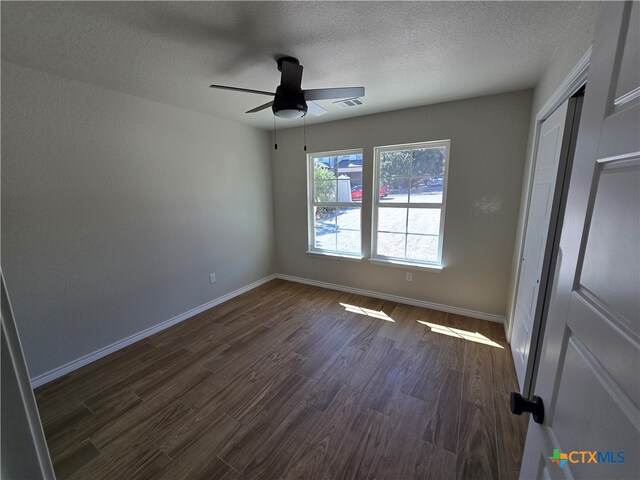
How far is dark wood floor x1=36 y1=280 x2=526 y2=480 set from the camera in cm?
145

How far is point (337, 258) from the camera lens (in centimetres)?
384

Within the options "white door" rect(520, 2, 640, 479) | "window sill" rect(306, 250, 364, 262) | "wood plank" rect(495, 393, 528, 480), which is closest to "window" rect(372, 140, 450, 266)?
"window sill" rect(306, 250, 364, 262)

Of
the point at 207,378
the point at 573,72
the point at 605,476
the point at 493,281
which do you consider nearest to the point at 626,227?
the point at 605,476

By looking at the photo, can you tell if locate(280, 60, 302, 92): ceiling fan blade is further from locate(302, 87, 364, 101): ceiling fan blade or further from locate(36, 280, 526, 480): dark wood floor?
locate(36, 280, 526, 480): dark wood floor

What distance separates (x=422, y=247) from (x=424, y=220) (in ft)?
1.15

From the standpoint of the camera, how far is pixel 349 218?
3754 mm

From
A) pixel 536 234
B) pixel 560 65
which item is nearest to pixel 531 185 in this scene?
pixel 536 234

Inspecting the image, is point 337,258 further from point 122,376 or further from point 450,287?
point 122,376

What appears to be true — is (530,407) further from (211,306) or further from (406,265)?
(211,306)

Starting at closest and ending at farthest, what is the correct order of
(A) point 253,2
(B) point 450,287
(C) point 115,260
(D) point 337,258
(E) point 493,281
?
1. (A) point 253,2
2. (C) point 115,260
3. (E) point 493,281
4. (B) point 450,287
5. (D) point 337,258

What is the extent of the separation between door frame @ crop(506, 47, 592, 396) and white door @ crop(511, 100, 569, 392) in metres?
0.03

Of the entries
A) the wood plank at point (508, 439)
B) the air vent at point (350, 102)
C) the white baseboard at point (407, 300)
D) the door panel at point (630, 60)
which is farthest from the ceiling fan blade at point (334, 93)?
the white baseboard at point (407, 300)

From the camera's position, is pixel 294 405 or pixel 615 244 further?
pixel 294 405

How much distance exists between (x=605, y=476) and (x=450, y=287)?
9.39 feet
